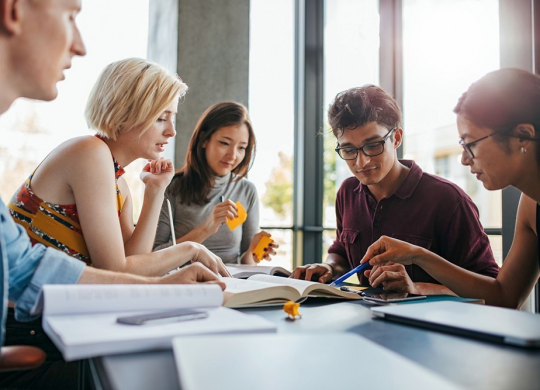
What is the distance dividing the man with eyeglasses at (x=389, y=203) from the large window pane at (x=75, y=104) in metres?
2.17

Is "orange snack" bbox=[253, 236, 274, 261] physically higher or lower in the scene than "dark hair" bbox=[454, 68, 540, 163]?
lower

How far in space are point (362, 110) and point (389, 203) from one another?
41 centimetres

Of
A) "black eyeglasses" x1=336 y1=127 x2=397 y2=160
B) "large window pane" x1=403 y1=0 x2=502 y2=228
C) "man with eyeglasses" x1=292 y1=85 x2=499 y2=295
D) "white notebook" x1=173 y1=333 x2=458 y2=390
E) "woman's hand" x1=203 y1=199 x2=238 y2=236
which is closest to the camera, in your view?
"white notebook" x1=173 y1=333 x2=458 y2=390

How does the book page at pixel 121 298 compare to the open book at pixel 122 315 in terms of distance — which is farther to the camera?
the book page at pixel 121 298

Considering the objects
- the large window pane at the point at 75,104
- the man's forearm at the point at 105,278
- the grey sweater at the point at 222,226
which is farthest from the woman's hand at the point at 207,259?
the large window pane at the point at 75,104

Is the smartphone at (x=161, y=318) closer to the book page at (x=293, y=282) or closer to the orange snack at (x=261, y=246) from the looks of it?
the book page at (x=293, y=282)

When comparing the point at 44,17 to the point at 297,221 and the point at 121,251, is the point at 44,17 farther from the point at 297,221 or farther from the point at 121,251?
the point at 297,221

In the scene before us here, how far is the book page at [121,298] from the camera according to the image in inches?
31.9

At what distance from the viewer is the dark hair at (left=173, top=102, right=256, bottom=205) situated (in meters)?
2.74

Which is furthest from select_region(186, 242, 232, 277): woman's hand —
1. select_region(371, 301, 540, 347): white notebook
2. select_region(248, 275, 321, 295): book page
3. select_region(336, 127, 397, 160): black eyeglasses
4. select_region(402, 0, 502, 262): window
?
select_region(402, 0, 502, 262): window

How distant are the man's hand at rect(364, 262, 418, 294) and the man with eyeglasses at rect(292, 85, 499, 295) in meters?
0.29

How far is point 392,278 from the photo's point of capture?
1.36 metres

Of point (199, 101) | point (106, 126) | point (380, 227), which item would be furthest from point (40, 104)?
point (380, 227)

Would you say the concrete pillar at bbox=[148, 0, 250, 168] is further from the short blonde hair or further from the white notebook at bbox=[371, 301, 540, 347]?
the white notebook at bbox=[371, 301, 540, 347]
